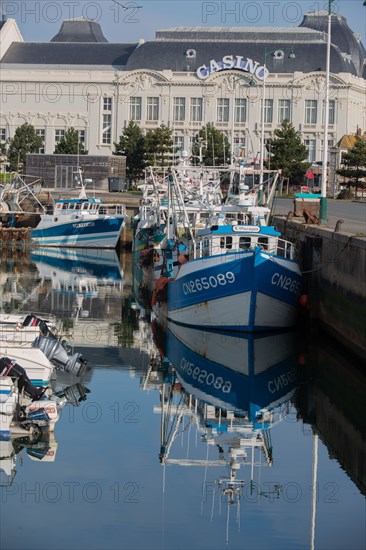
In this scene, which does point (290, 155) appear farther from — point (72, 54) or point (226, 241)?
point (226, 241)

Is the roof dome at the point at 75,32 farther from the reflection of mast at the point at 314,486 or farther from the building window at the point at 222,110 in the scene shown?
the reflection of mast at the point at 314,486

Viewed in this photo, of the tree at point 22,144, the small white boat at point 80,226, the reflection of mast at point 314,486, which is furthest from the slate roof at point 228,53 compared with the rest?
the reflection of mast at point 314,486

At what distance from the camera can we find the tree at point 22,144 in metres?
132

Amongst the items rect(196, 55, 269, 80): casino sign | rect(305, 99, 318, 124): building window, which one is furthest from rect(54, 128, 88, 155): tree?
rect(305, 99, 318, 124): building window

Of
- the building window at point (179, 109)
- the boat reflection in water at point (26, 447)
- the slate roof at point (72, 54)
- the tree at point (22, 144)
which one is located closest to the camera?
the boat reflection in water at point (26, 447)

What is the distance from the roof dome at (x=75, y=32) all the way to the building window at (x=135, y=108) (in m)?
17.1

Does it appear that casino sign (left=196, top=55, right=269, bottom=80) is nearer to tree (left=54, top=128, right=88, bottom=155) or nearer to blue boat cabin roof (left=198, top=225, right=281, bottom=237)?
tree (left=54, top=128, right=88, bottom=155)

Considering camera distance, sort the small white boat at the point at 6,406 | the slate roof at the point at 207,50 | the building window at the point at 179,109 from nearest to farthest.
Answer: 1. the small white boat at the point at 6,406
2. the slate roof at the point at 207,50
3. the building window at the point at 179,109

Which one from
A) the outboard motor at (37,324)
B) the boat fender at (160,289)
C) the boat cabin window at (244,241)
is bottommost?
the boat fender at (160,289)

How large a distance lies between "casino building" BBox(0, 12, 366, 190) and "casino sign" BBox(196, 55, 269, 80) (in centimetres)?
11

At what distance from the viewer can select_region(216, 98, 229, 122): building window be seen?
477 feet

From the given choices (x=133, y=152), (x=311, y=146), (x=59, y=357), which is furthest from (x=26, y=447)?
(x=311, y=146)

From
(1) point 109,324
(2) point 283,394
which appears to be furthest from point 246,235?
(2) point 283,394

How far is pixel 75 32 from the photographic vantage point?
15962 centimetres
